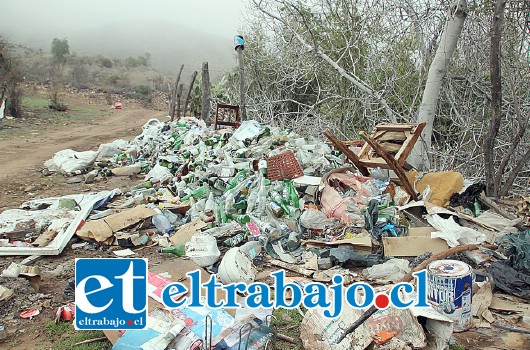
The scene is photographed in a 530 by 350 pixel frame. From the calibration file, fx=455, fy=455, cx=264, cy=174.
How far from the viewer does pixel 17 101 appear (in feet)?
48.5

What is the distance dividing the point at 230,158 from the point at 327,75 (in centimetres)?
372

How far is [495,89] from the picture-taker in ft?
15.4

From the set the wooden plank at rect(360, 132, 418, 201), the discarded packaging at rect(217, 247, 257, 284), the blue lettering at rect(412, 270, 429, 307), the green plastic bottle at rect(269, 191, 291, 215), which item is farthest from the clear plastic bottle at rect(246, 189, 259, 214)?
the blue lettering at rect(412, 270, 429, 307)

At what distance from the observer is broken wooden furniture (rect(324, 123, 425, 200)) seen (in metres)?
4.64

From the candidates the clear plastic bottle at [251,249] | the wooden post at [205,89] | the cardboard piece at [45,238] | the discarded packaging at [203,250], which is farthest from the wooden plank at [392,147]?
the wooden post at [205,89]

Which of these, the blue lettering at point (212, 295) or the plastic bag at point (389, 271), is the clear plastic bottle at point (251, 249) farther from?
the plastic bag at point (389, 271)

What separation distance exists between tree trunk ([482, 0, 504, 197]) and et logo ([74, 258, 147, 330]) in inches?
151

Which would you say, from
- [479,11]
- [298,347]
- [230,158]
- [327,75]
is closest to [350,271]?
[298,347]

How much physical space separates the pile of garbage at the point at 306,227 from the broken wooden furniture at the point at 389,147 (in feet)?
0.45

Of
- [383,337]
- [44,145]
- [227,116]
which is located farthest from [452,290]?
[44,145]

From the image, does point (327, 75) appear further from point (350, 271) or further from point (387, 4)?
point (350, 271)

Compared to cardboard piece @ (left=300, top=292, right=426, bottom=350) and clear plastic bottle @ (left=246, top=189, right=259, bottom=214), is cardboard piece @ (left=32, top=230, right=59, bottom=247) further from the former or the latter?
cardboard piece @ (left=300, top=292, right=426, bottom=350)

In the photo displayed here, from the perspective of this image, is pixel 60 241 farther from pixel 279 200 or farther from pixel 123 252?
pixel 279 200

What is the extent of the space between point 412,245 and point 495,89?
6.79 ft
